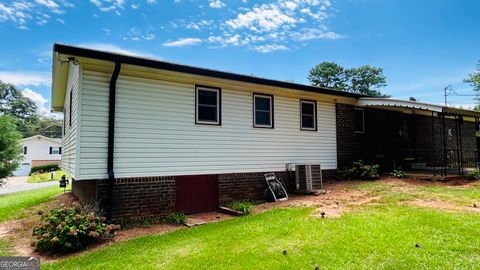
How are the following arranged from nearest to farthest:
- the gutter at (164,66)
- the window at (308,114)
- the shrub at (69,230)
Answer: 1. the shrub at (69,230)
2. the gutter at (164,66)
3. the window at (308,114)

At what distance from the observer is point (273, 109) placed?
973 cm

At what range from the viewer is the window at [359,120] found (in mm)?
12391

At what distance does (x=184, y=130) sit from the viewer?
7.93 metres

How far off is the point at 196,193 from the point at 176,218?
Answer: 3.59ft

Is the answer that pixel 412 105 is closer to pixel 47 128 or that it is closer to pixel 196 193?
pixel 196 193

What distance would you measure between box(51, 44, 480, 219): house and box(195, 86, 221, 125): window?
29 millimetres

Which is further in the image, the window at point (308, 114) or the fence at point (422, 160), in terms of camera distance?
the fence at point (422, 160)

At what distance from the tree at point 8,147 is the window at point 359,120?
2176 cm

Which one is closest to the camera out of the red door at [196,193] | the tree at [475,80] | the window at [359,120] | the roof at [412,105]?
the red door at [196,193]

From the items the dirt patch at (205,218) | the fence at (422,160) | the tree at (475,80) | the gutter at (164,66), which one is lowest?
Answer: the dirt patch at (205,218)

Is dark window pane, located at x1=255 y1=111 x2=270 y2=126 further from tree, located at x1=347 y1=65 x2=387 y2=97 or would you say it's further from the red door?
tree, located at x1=347 y1=65 x2=387 y2=97

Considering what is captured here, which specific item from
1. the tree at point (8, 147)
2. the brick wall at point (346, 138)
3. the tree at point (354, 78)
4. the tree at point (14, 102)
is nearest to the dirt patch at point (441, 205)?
the brick wall at point (346, 138)

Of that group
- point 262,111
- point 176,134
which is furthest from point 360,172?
point 176,134

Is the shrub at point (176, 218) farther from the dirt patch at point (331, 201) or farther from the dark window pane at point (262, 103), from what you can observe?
the dark window pane at point (262, 103)
